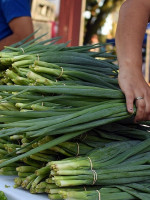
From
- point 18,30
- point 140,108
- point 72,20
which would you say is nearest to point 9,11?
point 18,30

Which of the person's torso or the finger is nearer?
the finger

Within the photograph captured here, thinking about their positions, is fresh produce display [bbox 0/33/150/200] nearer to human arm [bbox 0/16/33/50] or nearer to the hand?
the hand

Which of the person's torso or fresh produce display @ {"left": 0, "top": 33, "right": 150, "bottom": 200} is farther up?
the person's torso

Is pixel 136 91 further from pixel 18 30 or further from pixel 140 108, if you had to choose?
pixel 18 30

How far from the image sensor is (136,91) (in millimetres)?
1452

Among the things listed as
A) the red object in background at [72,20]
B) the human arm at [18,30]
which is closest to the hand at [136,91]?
the human arm at [18,30]

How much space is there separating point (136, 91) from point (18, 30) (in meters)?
1.51

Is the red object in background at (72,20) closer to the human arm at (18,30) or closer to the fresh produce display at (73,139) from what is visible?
the human arm at (18,30)

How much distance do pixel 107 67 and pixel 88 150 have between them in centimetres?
59

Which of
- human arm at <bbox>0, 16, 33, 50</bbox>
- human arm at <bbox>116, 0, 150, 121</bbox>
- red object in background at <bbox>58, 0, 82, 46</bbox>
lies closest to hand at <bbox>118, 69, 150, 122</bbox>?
human arm at <bbox>116, 0, 150, 121</bbox>

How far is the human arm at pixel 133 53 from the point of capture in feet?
4.75

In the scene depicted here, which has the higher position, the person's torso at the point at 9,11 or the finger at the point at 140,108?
the person's torso at the point at 9,11

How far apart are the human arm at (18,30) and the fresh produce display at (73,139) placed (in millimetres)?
1024

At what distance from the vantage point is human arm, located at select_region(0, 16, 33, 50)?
268cm
